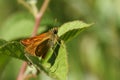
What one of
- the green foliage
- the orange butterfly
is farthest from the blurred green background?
the green foliage

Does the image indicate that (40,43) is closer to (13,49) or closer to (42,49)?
(42,49)

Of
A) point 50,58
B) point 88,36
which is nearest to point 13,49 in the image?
point 50,58

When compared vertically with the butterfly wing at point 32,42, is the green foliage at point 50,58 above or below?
below

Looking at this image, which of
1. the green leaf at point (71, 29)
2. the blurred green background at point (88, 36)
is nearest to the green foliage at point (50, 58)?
the green leaf at point (71, 29)

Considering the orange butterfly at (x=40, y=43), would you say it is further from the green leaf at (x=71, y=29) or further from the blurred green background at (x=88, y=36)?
the blurred green background at (x=88, y=36)

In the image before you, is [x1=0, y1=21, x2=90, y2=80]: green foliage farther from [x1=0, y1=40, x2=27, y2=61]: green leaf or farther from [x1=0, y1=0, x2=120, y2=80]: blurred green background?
[x1=0, y1=0, x2=120, y2=80]: blurred green background

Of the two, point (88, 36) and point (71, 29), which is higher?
point (88, 36)

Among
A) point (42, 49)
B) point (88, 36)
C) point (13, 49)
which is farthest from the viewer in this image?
point (88, 36)
